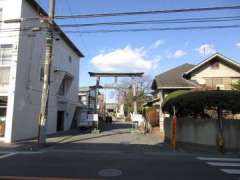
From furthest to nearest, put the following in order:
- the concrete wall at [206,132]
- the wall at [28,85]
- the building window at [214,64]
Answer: the building window at [214,64]
the wall at [28,85]
the concrete wall at [206,132]

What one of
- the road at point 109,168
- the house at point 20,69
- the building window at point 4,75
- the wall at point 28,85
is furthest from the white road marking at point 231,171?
the building window at point 4,75

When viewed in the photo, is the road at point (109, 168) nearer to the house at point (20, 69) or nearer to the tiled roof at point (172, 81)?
the house at point (20, 69)

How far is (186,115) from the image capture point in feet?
58.6

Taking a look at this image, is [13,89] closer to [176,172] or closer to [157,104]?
[176,172]

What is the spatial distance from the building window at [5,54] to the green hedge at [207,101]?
38.4ft

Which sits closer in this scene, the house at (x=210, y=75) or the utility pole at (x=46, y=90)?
the utility pole at (x=46, y=90)

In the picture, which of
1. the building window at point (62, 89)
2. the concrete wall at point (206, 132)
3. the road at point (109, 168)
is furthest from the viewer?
the building window at point (62, 89)

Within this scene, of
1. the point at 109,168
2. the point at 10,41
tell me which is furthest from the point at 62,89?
the point at 109,168

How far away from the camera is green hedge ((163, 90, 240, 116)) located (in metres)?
14.7

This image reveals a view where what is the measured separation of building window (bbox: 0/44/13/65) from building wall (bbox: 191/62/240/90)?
52.8 ft

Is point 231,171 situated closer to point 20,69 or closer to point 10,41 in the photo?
point 20,69

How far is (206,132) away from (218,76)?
10.5m

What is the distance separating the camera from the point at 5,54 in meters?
18.7

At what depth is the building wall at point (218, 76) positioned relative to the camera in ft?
80.5
